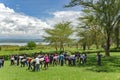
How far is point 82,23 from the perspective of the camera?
94.7m

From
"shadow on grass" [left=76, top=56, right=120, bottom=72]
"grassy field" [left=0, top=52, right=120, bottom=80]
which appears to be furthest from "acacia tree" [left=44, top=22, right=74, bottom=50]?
"grassy field" [left=0, top=52, right=120, bottom=80]

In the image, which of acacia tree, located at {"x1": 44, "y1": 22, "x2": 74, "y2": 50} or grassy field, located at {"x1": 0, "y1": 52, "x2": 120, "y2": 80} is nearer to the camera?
grassy field, located at {"x1": 0, "y1": 52, "x2": 120, "y2": 80}

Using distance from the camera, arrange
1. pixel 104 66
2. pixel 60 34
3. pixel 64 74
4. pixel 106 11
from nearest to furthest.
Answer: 1. pixel 64 74
2. pixel 104 66
3. pixel 106 11
4. pixel 60 34

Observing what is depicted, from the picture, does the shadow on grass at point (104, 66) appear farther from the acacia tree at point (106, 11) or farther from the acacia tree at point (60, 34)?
the acacia tree at point (60, 34)

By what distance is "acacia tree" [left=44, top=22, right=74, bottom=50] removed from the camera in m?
109

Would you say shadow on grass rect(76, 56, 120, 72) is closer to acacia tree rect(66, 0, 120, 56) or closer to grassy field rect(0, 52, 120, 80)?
grassy field rect(0, 52, 120, 80)

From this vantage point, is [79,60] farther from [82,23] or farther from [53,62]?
[82,23]

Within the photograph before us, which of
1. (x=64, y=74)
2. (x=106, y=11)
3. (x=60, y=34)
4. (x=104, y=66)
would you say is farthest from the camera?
(x=60, y=34)

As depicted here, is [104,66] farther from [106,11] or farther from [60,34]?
[60,34]

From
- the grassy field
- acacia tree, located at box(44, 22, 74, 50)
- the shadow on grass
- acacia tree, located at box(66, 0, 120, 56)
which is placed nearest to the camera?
the grassy field

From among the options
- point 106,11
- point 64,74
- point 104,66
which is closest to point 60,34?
point 106,11

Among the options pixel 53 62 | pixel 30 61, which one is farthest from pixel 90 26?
pixel 30 61

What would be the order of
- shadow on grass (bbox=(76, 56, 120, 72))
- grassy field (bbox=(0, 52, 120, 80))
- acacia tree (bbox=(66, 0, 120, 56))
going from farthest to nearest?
acacia tree (bbox=(66, 0, 120, 56))
shadow on grass (bbox=(76, 56, 120, 72))
grassy field (bbox=(0, 52, 120, 80))

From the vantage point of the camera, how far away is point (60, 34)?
357 feet
